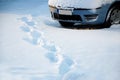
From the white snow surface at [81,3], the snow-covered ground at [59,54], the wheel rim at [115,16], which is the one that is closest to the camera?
the snow-covered ground at [59,54]

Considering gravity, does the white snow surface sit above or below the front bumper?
above

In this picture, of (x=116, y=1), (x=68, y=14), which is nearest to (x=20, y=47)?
(x=68, y=14)

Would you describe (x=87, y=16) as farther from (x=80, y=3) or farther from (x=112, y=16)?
(x=112, y=16)

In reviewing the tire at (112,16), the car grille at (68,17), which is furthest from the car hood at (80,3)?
the tire at (112,16)

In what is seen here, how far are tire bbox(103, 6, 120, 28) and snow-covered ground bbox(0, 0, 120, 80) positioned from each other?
0.64ft

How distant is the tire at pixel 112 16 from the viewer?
27.8 feet

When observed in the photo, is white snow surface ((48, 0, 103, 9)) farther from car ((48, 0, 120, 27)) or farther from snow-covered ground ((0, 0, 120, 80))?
snow-covered ground ((0, 0, 120, 80))

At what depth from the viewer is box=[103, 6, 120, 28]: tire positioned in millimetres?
8477

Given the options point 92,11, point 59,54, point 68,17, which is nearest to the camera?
point 59,54

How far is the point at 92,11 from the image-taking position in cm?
840

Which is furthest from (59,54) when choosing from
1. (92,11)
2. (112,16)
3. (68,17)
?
(112,16)

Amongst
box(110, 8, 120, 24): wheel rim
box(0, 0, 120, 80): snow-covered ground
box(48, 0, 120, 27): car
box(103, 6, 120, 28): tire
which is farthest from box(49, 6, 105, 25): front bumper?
box(0, 0, 120, 80): snow-covered ground

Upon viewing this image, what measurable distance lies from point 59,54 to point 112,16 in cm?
305

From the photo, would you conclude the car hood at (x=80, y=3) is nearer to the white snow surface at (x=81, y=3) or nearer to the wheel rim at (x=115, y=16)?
the white snow surface at (x=81, y=3)
